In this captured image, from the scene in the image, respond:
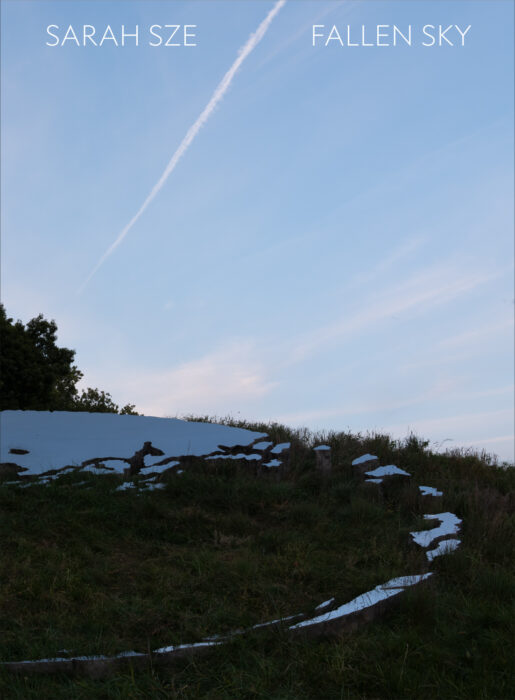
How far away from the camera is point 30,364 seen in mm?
19734

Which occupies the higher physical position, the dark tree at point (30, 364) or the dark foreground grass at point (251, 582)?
the dark tree at point (30, 364)

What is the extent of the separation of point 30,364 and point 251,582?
49.0 ft

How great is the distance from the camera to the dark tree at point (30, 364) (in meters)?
19.4

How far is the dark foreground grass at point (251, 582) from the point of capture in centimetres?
495

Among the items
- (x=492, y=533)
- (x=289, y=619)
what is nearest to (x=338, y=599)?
(x=289, y=619)

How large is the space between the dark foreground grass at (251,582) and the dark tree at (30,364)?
10.2 metres

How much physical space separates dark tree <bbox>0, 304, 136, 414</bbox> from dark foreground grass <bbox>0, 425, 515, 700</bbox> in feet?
33.5

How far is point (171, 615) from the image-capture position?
603cm

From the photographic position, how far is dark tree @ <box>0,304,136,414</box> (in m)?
19.4

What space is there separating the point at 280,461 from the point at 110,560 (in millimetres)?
4374

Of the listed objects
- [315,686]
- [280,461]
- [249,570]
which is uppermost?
[280,461]

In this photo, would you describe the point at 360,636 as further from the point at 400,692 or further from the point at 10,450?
the point at 10,450

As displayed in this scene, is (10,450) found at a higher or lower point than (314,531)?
higher

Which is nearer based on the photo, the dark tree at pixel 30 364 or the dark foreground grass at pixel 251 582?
the dark foreground grass at pixel 251 582
